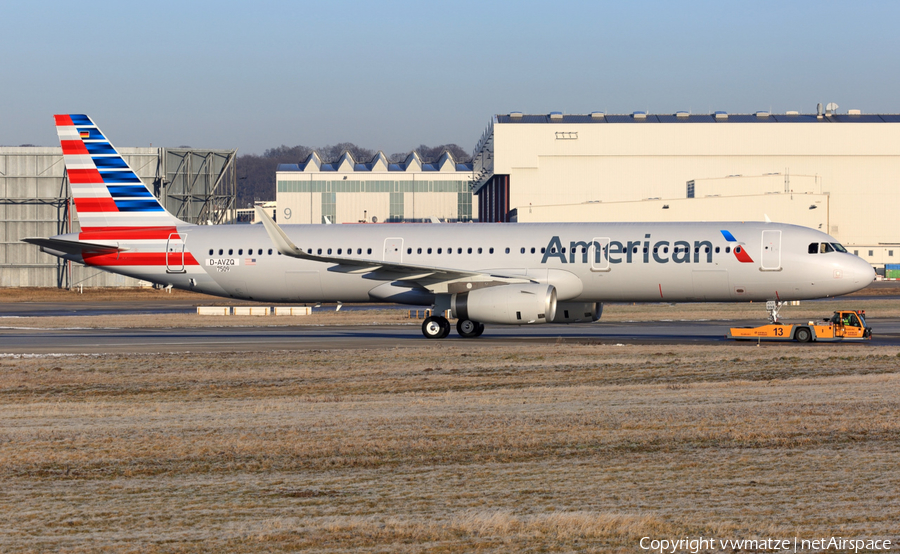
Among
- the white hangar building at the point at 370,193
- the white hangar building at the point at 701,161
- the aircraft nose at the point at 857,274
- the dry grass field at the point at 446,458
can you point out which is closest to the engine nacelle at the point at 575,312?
the aircraft nose at the point at 857,274

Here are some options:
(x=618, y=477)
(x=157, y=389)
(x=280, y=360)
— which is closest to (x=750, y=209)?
(x=280, y=360)

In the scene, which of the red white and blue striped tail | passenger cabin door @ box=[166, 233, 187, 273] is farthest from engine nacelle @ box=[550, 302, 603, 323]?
the red white and blue striped tail

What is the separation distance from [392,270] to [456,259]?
3.06 m

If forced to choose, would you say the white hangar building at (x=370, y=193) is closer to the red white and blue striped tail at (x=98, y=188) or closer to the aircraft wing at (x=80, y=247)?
the red white and blue striped tail at (x=98, y=188)

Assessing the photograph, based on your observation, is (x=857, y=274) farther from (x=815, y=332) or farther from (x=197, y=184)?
(x=197, y=184)

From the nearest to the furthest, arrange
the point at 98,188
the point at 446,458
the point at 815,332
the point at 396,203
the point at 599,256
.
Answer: the point at 446,458 < the point at 815,332 < the point at 599,256 < the point at 98,188 < the point at 396,203

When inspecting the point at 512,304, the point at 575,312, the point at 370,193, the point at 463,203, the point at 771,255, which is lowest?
the point at 575,312

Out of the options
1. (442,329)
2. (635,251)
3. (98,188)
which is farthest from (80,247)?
(635,251)

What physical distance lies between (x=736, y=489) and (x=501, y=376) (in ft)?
38.3

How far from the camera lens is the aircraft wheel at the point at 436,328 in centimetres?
Result: 3322

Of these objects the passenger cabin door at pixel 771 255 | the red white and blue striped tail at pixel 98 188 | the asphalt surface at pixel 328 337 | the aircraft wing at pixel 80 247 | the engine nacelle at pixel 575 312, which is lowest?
the asphalt surface at pixel 328 337

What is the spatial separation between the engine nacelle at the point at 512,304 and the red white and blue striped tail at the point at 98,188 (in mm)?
13507

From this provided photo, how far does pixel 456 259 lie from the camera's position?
112 feet

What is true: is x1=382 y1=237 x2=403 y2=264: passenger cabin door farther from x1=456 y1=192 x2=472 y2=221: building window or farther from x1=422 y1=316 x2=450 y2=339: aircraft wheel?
x1=456 y1=192 x2=472 y2=221: building window
